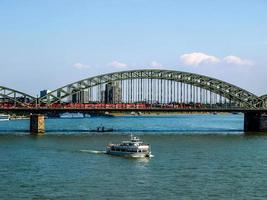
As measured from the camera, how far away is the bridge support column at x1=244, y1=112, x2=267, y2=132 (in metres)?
146

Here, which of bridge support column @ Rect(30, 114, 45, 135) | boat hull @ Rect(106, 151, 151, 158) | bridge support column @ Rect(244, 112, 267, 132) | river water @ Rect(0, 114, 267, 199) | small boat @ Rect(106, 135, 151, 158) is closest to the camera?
river water @ Rect(0, 114, 267, 199)

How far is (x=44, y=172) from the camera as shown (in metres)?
64.1

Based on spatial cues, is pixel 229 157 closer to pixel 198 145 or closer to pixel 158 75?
pixel 198 145

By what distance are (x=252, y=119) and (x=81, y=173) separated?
306ft

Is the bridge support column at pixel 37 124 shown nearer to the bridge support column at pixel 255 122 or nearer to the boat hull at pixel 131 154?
the bridge support column at pixel 255 122

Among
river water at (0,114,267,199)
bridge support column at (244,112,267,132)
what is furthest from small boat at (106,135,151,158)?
bridge support column at (244,112,267,132)

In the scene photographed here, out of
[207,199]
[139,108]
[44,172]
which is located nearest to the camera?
[207,199]

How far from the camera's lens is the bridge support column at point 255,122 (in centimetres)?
14650

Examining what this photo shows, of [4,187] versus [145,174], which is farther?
[145,174]

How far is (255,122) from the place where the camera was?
14900cm

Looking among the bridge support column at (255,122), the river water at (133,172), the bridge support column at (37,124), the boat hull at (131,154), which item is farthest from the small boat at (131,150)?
the bridge support column at (255,122)

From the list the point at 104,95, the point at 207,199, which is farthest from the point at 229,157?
the point at 104,95

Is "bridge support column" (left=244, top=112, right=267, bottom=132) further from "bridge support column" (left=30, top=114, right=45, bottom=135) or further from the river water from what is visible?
the river water

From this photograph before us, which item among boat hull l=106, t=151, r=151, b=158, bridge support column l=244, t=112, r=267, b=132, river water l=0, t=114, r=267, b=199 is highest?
bridge support column l=244, t=112, r=267, b=132
